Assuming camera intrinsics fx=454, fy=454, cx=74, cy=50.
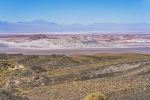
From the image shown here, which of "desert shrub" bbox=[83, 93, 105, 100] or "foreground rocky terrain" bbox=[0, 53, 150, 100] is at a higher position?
"desert shrub" bbox=[83, 93, 105, 100]

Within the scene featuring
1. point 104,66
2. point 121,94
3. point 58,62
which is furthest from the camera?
point 58,62

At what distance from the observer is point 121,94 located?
22984mm

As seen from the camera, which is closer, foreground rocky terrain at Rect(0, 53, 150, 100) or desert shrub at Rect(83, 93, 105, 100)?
desert shrub at Rect(83, 93, 105, 100)

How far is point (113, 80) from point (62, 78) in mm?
6022

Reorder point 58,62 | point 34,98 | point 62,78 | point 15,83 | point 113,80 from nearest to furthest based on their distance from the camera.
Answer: point 34,98
point 113,80
point 15,83
point 62,78
point 58,62

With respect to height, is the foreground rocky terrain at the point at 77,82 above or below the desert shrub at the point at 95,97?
below

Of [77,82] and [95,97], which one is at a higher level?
[95,97]

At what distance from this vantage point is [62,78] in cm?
3278

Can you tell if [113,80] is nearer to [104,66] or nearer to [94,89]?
[94,89]

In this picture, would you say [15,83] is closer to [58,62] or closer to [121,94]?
[121,94]

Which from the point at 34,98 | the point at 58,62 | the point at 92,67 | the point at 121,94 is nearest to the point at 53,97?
the point at 34,98

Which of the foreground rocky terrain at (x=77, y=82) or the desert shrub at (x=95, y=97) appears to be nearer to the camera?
the desert shrub at (x=95, y=97)

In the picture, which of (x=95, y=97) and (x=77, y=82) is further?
(x=77, y=82)

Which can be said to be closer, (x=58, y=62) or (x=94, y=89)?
(x=94, y=89)
